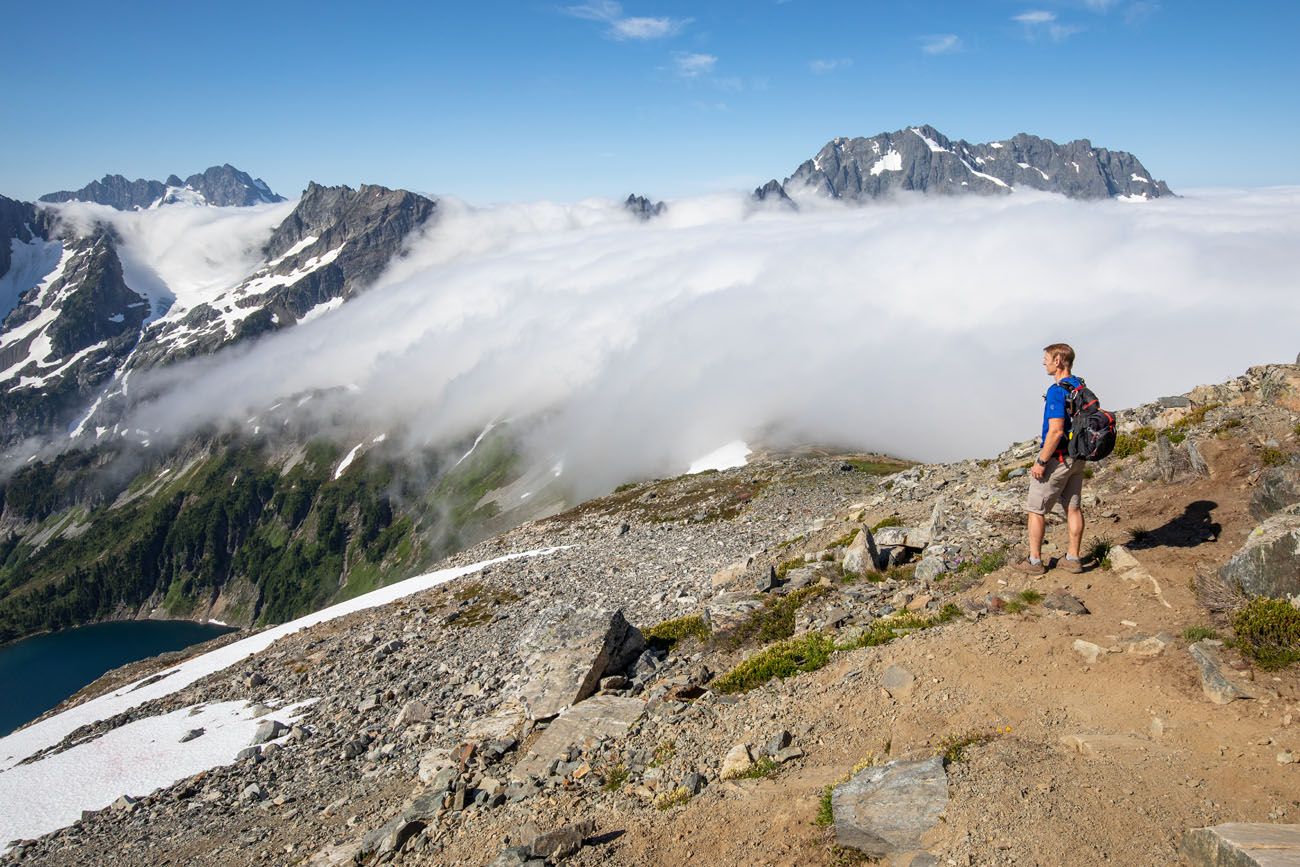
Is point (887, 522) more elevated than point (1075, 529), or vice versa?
point (1075, 529)

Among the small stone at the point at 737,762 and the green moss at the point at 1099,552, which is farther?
the green moss at the point at 1099,552

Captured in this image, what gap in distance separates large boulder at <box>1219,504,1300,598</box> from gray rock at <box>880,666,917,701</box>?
5420mm

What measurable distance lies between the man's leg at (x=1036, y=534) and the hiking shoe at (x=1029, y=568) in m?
0.17

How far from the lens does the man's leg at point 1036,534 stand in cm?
1448

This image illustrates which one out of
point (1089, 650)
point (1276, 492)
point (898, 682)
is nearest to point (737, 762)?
point (898, 682)

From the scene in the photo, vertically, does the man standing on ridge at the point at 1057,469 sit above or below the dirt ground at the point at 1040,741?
above

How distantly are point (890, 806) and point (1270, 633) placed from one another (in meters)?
6.31

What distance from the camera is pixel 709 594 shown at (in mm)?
28562

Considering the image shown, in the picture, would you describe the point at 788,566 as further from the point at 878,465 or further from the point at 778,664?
the point at 878,465

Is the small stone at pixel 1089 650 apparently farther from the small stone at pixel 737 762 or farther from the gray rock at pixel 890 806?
the small stone at pixel 737 762

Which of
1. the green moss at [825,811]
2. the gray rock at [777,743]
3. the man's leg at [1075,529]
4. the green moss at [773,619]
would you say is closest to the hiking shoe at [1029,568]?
the man's leg at [1075,529]

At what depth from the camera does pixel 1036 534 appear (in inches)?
572

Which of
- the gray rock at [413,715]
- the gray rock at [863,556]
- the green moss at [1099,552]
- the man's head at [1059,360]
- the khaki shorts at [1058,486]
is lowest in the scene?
the gray rock at [413,715]

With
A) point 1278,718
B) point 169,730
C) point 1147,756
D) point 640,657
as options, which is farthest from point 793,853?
point 169,730
